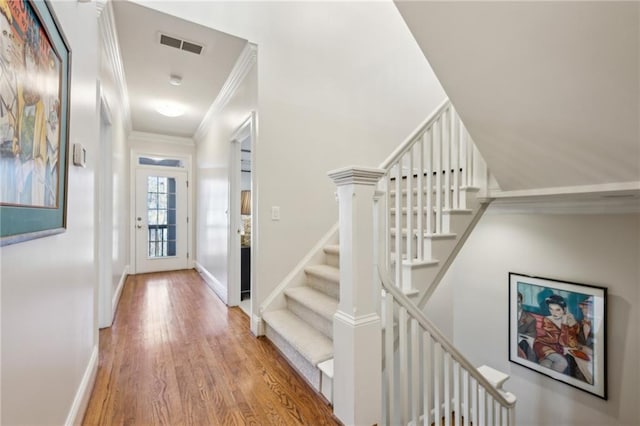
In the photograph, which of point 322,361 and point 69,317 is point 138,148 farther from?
point 322,361

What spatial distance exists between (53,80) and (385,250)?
65.3 inches

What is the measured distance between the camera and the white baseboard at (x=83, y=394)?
140 centimetres

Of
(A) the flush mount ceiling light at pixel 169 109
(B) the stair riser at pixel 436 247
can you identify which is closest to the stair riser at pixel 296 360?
(B) the stair riser at pixel 436 247

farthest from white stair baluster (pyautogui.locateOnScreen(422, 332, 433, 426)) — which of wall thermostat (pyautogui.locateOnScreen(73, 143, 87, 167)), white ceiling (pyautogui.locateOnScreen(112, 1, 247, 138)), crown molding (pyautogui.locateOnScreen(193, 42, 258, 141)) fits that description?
white ceiling (pyautogui.locateOnScreen(112, 1, 247, 138))

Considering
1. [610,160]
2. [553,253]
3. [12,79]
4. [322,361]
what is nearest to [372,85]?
[610,160]

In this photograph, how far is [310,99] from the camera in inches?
116

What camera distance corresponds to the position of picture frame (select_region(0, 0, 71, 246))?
749mm

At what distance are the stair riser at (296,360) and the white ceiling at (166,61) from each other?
260cm

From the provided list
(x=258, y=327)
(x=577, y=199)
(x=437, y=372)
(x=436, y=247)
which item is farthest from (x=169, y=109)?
(x=577, y=199)

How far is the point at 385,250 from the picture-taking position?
1.67m

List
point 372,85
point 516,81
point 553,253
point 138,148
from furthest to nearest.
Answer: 1. point 138,148
2. point 372,85
3. point 553,253
4. point 516,81

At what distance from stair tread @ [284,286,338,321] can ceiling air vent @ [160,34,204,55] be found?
7.92ft

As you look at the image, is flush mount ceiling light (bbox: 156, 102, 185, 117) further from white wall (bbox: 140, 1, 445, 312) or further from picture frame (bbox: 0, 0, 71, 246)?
picture frame (bbox: 0, 0, 71, 246)

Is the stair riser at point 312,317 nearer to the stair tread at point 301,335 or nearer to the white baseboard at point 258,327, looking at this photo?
the stair tread at point 301,335
